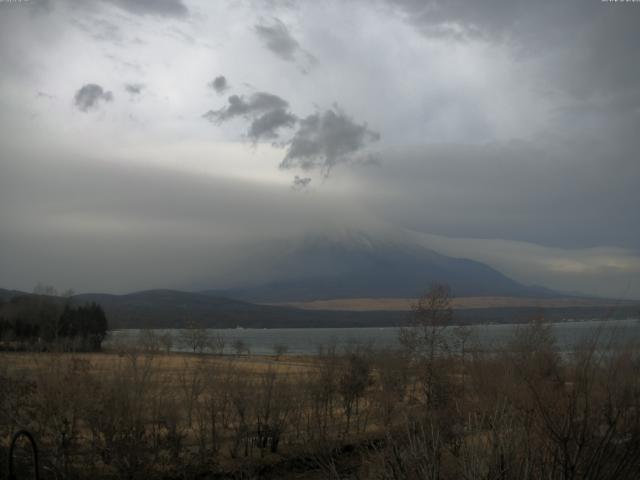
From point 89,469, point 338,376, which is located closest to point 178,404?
point 89,469

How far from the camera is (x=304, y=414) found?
34.6 m

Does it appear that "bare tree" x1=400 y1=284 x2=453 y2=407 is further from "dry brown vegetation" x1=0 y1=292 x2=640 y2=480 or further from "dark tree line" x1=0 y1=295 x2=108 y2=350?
"dark tree line" x1=0 y1=295 x2=108 y2=350

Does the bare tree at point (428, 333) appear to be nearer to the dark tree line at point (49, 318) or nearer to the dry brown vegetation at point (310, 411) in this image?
the dry brown vegetation at point (310, 411)

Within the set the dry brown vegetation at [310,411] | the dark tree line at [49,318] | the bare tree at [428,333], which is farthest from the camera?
the dark tree line at [49,318]

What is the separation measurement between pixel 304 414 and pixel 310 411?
5.92ft

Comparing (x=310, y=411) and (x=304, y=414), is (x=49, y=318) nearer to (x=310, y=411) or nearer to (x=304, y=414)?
(x=310, y=411)

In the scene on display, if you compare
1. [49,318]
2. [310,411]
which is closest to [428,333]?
[310,411]

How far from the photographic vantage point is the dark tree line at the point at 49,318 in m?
97.7

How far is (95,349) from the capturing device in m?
95.3

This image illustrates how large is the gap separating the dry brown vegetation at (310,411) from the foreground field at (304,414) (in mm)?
52

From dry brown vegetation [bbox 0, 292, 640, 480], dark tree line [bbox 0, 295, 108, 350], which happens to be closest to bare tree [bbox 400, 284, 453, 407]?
dry brown vegetation [bbox 0, 292, 640, 480]

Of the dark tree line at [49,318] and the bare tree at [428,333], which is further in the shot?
the dark tree line at [49,318]

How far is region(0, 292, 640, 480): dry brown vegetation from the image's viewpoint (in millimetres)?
8086

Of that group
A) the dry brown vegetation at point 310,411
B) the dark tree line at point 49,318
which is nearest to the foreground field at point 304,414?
the dry brown vegetation at point 310,411
